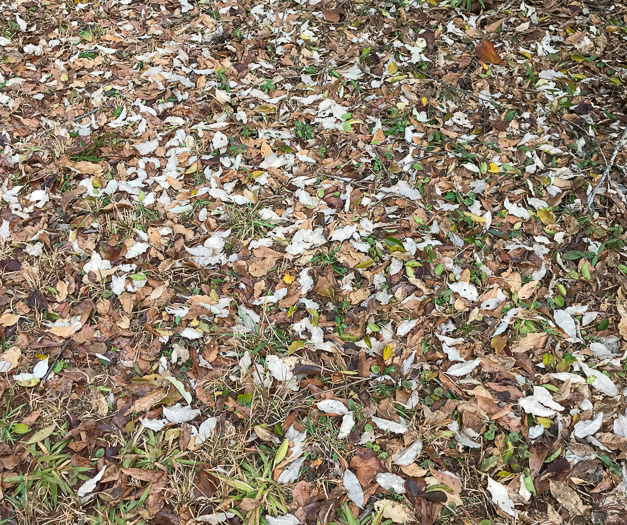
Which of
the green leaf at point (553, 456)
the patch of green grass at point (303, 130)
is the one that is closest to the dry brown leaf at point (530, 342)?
the green leaf at point (553, 456)

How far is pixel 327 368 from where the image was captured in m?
2.06

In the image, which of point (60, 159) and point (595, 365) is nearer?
point (595, 365)

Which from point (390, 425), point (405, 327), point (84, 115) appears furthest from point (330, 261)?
point (84, 115)

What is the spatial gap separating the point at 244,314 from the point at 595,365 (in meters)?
1.52

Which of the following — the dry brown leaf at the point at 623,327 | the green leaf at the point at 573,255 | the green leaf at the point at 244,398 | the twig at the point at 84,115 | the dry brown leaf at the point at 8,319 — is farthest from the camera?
the twig at the point at 84,115

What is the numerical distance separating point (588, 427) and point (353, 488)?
0.93 m

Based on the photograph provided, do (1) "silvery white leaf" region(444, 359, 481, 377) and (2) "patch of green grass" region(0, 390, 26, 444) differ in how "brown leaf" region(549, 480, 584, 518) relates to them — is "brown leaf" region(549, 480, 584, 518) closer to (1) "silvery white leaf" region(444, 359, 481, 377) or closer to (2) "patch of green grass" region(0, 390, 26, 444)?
(1) "silvery white leaf" region(444, 359, 481, 377)

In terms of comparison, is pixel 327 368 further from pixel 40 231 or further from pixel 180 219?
pixel 40 231

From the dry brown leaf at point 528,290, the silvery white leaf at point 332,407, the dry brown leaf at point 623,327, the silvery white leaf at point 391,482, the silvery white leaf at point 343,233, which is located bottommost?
the silvery white leaf at point 391,482

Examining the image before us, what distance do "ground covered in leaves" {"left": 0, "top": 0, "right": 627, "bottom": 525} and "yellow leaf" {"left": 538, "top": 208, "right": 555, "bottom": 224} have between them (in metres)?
0.02

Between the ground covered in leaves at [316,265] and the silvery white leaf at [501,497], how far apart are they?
17 mm

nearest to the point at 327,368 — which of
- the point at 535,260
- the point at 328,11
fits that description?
the point at 535,260

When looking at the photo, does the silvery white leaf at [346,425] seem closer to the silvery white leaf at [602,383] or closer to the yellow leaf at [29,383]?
the silvery white leaf at [602,383]

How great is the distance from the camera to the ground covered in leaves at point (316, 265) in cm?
179
